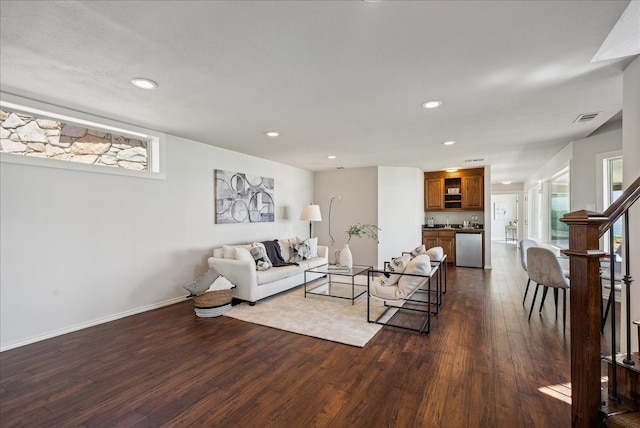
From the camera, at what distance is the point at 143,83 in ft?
8.50

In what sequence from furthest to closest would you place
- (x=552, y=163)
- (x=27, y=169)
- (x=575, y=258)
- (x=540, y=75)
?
(x=552, y=163)
(x=27, y=169)
(x=540, y=75)
(x=575, y=258)

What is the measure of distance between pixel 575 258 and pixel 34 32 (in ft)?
11.5

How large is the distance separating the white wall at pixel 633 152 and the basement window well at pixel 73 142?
16.4 ft

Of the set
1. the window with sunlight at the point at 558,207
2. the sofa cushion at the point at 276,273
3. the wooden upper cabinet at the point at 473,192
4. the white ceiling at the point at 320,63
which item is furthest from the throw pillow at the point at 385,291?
the wooden upper cabinet at the point at 473,192

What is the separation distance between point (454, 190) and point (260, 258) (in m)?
5.53

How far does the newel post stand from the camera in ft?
4.94

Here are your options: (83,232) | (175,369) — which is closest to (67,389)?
(175,369)

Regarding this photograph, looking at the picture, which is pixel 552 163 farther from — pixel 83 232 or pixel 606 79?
pixel 83 232

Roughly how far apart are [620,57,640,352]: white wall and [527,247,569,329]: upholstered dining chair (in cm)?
96

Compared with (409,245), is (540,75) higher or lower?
higher

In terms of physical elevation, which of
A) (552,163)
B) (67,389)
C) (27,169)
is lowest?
(67,389)

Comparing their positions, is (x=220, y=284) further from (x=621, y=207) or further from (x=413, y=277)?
(x=621, y=207)

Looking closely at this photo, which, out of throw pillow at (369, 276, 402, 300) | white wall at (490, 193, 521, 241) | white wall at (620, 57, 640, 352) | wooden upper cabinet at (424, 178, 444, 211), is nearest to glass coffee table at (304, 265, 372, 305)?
throw pillow at (369, 276, 402, 300)

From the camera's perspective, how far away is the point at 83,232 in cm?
336
